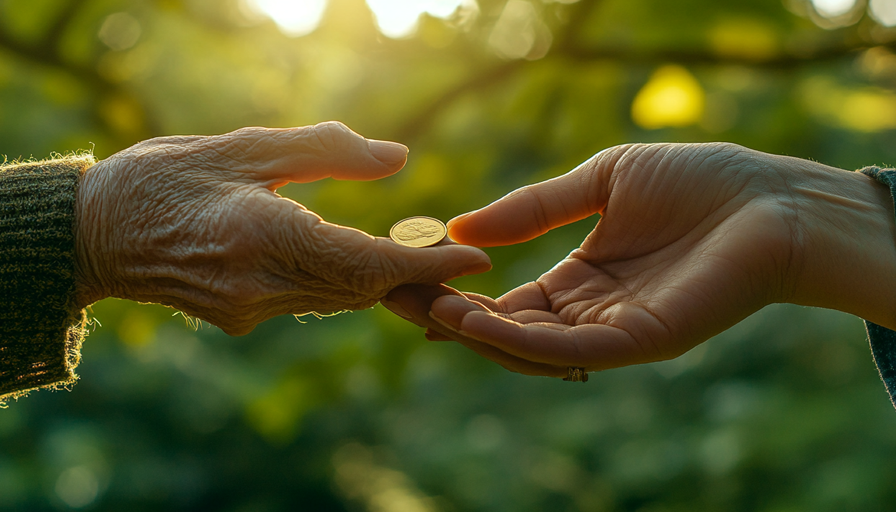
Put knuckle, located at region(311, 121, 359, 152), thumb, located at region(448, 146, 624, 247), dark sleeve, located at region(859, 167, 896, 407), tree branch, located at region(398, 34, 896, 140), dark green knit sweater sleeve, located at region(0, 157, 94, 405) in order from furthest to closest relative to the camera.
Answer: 1. tree branch, located at region(398, 34, 896, 140)
2. thumb, located at region(448, 146, 624, 247)
3. dark sleeve, located at region(859, 167, 896, 407)
4. knuckle, located at region(311, 121, 359, 152)
5. dark green knit sweater sleeve, located at region(0, 157, 94, 405)

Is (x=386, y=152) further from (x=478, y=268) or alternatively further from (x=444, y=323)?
(x=444, y=323)

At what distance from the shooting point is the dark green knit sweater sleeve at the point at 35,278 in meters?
1.98

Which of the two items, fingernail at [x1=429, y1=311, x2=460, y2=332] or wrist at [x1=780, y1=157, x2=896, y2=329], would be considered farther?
wrist at [x1=780, y1=157, x2=896, y2=329]

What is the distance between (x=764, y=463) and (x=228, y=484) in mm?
5122

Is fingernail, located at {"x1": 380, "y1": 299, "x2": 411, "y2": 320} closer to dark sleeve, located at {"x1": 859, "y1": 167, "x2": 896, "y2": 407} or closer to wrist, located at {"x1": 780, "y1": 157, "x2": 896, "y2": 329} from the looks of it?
wrist, located at {"x1": 780, "y1": 157, "x2": 896, "y2": 329}

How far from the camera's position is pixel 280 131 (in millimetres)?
2232

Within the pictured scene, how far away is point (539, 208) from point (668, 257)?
22.7 inches

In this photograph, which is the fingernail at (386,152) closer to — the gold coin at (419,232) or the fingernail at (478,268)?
the gold coin at (419,232)

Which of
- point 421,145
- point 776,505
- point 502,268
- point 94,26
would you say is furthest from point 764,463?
point 94,26

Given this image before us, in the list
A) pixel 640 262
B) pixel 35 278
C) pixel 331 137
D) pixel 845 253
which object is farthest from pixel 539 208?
pixel 35 278

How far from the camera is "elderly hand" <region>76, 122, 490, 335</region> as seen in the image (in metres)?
2.04

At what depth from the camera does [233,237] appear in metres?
2.00

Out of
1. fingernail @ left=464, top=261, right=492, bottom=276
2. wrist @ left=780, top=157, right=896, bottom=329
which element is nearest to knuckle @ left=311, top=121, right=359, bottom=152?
fingernail @ left=464, top=261, right=492, bottom=276

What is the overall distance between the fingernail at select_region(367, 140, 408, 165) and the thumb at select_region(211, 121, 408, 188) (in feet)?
0.09
